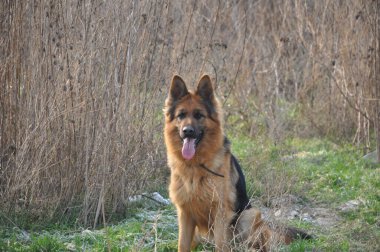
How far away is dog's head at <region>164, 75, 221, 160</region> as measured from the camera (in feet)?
23.0

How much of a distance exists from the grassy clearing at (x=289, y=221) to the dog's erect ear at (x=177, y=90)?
4.12ft

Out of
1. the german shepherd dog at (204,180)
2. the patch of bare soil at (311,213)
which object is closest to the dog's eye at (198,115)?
the german shepherd dog at (204,180)

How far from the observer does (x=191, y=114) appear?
708 cm

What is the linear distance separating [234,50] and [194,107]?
228 inches

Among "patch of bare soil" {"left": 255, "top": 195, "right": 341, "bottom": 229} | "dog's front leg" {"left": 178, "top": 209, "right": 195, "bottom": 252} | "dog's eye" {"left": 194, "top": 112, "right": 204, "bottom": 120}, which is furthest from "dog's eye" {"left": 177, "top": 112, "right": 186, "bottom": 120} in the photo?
"patch of bare soil" {"left": 255, "top": 195, "right": 341, "bottom": 229}

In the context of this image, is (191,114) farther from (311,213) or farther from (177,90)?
(311,213)

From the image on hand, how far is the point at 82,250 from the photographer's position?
6.75 meters

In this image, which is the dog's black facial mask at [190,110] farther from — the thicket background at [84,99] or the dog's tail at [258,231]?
the thicket background at [84,99]

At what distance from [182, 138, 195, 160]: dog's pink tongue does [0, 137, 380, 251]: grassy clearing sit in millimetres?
736

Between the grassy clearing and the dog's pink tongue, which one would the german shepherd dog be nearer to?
the dog's pink tongue

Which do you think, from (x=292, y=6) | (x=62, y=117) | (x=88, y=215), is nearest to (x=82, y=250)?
(x=88, y=215)

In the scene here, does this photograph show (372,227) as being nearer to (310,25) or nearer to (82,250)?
(82,250)

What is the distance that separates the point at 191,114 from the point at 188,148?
13.8 inches

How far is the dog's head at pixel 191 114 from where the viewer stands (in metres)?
7.02
